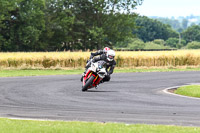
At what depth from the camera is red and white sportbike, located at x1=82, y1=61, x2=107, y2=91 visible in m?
17.7

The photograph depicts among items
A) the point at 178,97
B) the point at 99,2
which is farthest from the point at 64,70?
the point at 99,2

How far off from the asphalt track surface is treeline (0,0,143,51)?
4530 centimetres

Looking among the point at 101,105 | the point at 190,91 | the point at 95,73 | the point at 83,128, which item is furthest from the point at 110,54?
the point at 83,128

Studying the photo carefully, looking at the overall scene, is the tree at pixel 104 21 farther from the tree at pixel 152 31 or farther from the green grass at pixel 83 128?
the tree at pixel 152 31

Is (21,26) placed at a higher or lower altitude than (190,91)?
higher

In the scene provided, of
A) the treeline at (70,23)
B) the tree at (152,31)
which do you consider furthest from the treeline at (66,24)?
the tree at (152,31)

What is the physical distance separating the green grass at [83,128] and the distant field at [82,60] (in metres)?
24.9

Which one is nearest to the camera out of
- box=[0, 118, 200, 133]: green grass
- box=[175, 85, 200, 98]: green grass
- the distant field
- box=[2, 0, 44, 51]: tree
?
box=[0, 118, 200, 133]: green grass

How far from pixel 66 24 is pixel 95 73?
54.9m

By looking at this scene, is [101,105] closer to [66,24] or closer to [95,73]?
[95,73]

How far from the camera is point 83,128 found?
382 inches

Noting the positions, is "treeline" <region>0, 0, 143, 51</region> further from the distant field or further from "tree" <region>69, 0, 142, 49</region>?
the distant field

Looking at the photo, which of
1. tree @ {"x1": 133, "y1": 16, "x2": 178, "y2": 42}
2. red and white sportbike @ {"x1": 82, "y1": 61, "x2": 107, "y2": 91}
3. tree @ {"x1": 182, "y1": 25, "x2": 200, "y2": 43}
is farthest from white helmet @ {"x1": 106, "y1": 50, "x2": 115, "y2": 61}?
tree @ {"x1": 182, "y1": 25, "x2": 200, "y2": 43}

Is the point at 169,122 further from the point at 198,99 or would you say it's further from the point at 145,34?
the point at 145,34
